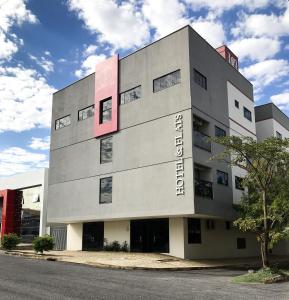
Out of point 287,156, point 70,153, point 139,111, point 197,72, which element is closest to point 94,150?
point 70,153

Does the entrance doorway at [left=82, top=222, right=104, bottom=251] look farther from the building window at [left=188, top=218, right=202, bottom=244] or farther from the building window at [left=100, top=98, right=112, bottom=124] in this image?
the building window at [left=100, top=98, right=112, bottom=124]

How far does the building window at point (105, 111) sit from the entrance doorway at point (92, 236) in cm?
820

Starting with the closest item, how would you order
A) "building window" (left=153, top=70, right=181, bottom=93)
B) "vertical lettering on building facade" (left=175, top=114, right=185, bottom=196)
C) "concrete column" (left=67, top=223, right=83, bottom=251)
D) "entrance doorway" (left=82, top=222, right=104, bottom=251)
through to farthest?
"vertical lettering on building facade" (left=175, top=114, right=185, bottom=196), "building window" (left=153, top=70, right=181, bottom=93), "entrance doorway" (left=82, top=222, right=104, bottom=251), "concrete column" (left=67, top=223, right=83, bottom=251)

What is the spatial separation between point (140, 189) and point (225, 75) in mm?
11548

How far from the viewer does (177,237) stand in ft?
86.9

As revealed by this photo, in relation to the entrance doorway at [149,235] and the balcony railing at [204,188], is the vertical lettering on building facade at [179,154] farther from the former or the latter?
the entrance doorway at [149,235]

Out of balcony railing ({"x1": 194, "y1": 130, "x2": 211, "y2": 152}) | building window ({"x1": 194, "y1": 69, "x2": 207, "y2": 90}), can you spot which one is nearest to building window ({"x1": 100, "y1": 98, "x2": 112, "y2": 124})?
building window ({"x1": 194, "y1": 69, "x2": 207, "y2": 90})

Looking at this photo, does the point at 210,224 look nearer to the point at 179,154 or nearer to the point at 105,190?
the point at 179,154

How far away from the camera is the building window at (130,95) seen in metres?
28.9

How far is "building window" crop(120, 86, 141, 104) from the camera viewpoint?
94.8 ft

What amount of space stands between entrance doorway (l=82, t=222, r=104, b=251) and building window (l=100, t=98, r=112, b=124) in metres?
A: 8.20

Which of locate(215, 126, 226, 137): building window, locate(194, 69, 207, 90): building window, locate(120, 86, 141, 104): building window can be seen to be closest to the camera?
locate(194, 69, 207, 90): building window

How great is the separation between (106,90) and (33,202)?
18.6 metres

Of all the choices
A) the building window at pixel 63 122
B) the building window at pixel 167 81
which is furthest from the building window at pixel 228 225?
the building window at pixel 63 122
